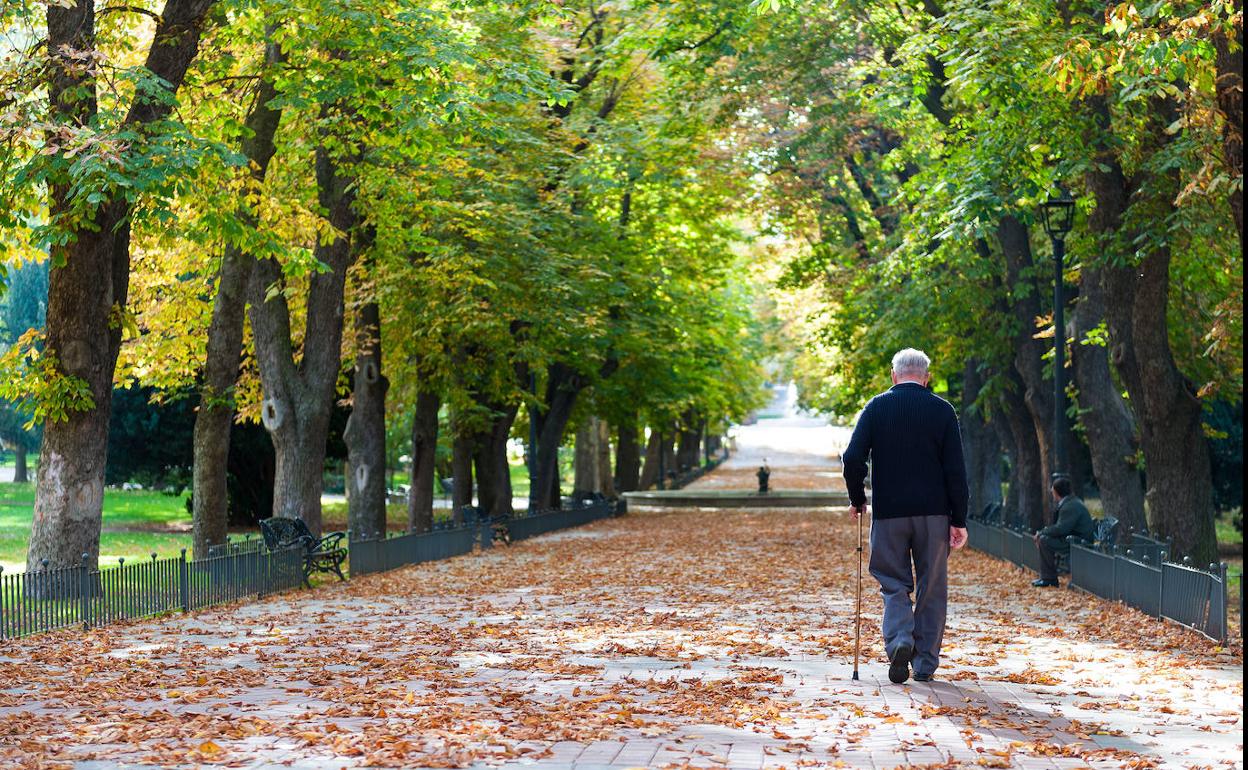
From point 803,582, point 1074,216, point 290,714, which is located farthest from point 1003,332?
point 290,714

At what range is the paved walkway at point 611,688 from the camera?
7.48 meters

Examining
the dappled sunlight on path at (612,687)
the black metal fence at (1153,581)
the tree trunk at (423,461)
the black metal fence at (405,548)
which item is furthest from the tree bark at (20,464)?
the black metal fence at (1153,581)

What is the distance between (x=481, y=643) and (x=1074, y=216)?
13.5 meters

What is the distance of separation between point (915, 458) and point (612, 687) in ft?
7.56

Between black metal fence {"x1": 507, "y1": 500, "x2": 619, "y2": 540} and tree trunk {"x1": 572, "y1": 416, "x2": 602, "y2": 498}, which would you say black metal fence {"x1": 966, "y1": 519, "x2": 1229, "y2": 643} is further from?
tree trunk {"x1": 572, "y1": 416, "x2": 602, "y2": 498}

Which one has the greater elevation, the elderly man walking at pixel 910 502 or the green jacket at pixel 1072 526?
the elderly man walking at pixel 910 502

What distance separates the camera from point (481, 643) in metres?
12.6

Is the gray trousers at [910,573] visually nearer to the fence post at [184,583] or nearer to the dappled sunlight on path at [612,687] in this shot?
the dappled sunlight on path at [612,687]

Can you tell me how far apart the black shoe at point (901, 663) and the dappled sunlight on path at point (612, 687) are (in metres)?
0.14

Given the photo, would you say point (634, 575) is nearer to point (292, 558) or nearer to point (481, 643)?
point (292, 558)

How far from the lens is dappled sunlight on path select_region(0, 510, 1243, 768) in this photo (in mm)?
7539

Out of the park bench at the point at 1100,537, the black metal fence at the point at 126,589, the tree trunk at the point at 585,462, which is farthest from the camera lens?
the tree trunk at the point at 585,462

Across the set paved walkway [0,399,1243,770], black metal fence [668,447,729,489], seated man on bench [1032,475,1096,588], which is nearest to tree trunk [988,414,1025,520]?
seated man on bench [1032,475,1096,588]

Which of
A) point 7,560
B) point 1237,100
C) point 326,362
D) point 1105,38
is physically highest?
point 1105,38
